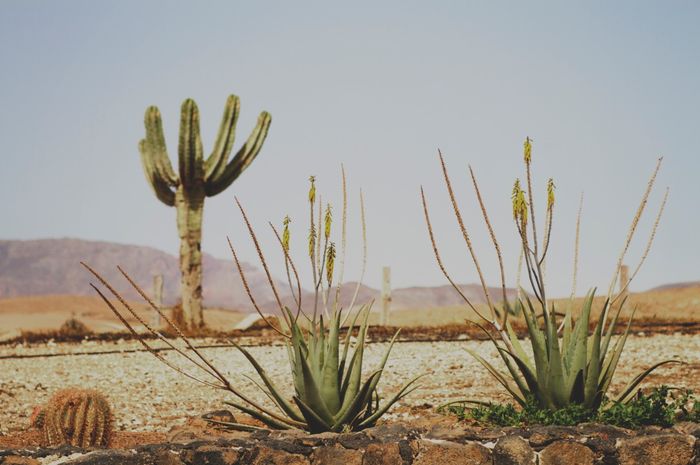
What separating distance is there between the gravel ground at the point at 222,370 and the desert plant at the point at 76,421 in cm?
101

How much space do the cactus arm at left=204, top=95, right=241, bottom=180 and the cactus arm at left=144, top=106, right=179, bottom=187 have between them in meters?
0.77

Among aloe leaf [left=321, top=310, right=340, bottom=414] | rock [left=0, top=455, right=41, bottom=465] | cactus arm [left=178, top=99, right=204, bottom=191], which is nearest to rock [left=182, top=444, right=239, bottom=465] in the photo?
rock [left=0, top=455, right=41, bottom=465]

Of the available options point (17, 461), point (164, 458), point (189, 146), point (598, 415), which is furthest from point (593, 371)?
point (189, 146)

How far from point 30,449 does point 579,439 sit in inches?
128

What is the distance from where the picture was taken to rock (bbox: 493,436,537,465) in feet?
16.1

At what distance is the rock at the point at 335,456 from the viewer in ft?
16.0

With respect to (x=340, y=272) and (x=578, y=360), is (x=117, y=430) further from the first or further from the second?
(x=578, y=360)

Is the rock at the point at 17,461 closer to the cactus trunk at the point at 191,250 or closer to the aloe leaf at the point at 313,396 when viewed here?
the aloe leaf at the point at 313,396

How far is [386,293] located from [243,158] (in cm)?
435

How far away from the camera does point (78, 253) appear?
106812 mm

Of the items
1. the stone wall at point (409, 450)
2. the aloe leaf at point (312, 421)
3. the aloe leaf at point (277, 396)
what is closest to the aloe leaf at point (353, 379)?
the aloe leaf at point (312, 421)

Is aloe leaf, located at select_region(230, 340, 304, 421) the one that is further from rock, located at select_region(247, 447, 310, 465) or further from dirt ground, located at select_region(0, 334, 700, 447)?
dirt ground, located at select_region(0, 334, 700, 447)

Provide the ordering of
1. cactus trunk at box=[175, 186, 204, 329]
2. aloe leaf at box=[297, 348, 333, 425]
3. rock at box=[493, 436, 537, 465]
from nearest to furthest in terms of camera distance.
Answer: rock at box=[493, 436, 537, 465] → aloe leaf at box=[297, 348, 333, 425] → cactus trunk at box=[175, 186, 204, 329]

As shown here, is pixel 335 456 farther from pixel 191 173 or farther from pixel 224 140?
pixel 224 140
